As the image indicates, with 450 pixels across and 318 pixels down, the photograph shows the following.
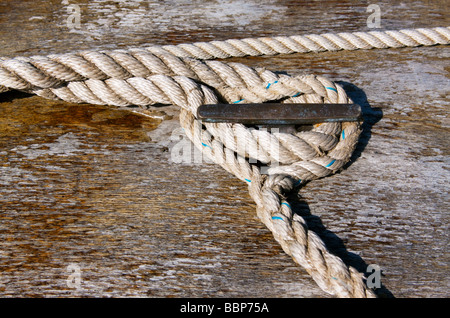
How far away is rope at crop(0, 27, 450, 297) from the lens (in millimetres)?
1264

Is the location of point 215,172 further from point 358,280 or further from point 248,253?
point 358,280

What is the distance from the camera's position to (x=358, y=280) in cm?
106

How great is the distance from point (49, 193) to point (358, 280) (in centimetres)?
95

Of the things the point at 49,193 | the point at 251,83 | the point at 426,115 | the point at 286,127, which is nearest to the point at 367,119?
the point at 426,115

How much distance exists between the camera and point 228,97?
1.62m

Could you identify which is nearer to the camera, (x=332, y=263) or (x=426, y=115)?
(x=332, y=263)

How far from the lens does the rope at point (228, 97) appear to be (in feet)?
4.15

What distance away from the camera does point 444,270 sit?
3.73 feet
